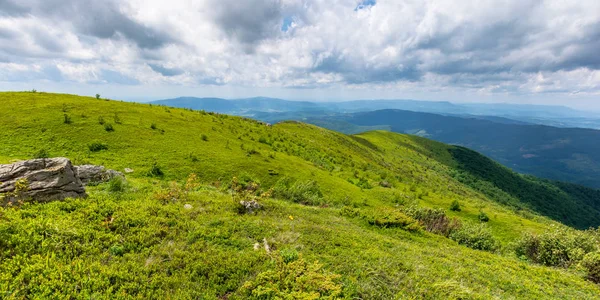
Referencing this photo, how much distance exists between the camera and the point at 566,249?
572 inches

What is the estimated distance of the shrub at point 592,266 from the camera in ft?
41.2

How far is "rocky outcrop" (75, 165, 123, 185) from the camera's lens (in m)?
14.5

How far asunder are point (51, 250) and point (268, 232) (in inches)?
273

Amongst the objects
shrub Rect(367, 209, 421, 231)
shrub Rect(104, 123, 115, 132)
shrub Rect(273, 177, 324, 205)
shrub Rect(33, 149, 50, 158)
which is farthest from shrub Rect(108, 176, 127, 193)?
shrub Rect(367, 209, 421, 231)

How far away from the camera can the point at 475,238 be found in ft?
52.7

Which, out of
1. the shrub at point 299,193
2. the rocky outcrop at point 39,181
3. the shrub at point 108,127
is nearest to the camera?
the rocky outcrop at point 39,181

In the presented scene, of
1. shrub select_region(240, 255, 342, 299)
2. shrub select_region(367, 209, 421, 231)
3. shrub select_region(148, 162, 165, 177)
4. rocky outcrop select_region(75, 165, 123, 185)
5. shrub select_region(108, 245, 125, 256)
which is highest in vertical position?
rocky outcrop select_region(75, 165, 123, 185)

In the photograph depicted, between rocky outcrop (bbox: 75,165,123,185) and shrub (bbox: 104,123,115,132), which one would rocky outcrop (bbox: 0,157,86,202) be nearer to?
rocky outcrop (bbox: 75,165,123,185)

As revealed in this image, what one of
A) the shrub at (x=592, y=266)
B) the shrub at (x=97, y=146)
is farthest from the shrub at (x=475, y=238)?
the shrub at (x=97, y=146)

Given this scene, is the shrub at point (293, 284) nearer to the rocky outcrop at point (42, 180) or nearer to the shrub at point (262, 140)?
the rocky outcrop at point (42, 180)

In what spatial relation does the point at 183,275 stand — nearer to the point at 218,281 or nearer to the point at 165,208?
the point at 218,281

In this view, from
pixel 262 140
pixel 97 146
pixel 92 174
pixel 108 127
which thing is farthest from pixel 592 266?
pixel 108 127

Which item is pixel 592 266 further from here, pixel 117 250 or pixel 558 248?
pixel 117 250

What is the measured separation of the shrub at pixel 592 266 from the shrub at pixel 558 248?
787mm
